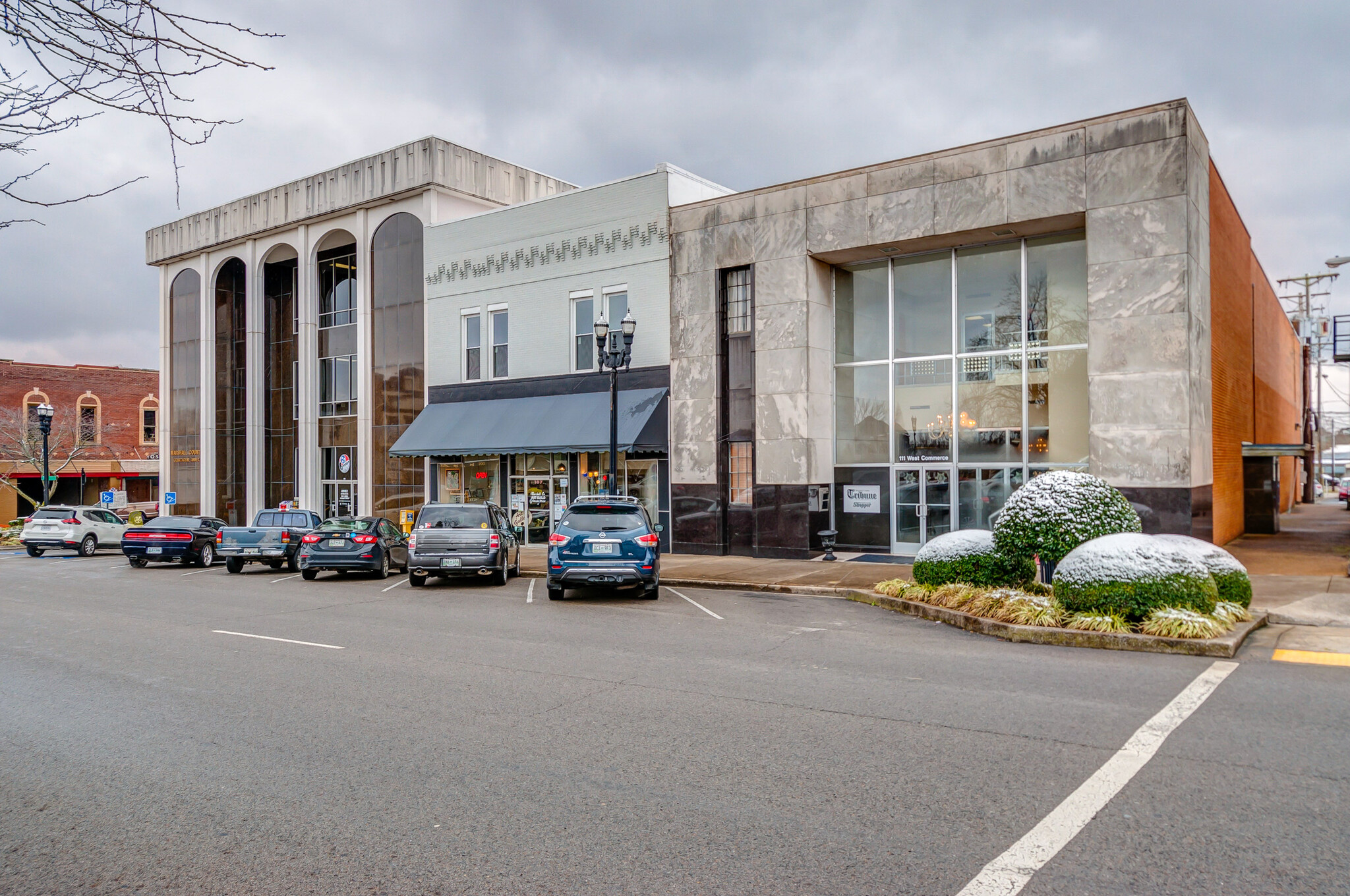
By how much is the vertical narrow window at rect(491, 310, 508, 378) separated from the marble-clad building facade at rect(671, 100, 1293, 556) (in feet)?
22.1

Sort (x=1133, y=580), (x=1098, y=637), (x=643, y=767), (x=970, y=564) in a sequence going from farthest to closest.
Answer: (x=970, y=564) < (x=1133, y=580) < (x=1098, y=637) < (x=643, y=767)

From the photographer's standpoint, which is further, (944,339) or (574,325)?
(574,325)

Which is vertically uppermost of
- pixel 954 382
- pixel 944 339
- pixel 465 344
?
pixel 465 344

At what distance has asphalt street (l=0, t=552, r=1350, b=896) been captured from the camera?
4.32 metres

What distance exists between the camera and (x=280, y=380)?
3688 centimetres

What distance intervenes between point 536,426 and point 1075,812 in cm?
2130

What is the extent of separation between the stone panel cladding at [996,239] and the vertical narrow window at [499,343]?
21.8 feet

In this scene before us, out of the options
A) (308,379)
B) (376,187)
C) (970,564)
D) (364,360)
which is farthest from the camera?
(308,379)

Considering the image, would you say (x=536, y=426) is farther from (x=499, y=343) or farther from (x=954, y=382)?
(x=954, y=382)

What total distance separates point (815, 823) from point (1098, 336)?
50.1ft

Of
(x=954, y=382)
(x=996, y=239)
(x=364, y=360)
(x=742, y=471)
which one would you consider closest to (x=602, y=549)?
(x=742, y=471)

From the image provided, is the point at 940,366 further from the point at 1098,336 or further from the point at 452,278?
the point at 452,278

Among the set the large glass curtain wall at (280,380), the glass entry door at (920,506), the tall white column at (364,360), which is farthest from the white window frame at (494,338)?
the glass entry door at (920,506)

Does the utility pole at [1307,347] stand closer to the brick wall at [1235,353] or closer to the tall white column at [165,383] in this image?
the brick wall at [1235,353]
